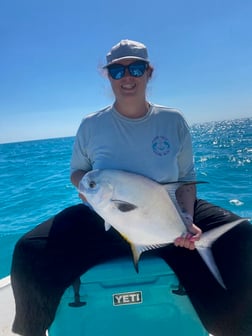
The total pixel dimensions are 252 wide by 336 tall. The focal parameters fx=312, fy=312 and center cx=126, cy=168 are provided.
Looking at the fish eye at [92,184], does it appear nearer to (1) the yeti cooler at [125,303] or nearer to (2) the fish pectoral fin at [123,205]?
(2) the fish pectoral fin at [123,205]

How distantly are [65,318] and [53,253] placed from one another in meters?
0.35

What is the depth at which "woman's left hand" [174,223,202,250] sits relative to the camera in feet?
4.92

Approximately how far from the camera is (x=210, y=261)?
144 centimetres

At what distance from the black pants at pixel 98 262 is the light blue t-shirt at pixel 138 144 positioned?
1.46 ft

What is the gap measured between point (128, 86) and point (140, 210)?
0.79m

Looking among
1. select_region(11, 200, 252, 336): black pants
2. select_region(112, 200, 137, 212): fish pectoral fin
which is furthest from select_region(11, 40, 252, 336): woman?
select_region(112, 200, 137, 212): fish pectoral fin

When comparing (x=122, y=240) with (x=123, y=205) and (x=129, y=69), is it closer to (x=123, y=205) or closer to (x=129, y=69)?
(x=123, y=205)

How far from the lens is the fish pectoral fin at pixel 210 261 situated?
1.41 metres

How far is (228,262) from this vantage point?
1526 millimetres

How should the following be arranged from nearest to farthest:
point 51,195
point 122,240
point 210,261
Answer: point 210,261, point 122,240, point 51,195

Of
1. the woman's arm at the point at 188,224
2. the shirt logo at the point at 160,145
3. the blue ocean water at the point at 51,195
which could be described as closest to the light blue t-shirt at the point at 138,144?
the shirt logo at the point at 160,145

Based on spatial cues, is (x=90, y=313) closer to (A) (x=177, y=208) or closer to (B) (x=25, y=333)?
(B) (x=25, y=333)

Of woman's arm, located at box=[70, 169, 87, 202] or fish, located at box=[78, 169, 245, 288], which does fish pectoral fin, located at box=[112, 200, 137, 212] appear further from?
woman's arm, located at box=[70, 169, 87, 202]

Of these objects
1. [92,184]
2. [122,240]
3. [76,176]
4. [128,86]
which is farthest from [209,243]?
[128,86]
